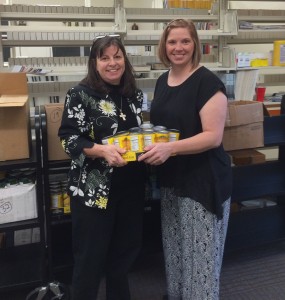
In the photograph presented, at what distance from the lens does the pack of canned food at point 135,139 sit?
1306 mm

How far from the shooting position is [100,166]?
143cm

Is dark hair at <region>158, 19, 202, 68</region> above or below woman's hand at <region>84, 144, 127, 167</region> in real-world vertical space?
above

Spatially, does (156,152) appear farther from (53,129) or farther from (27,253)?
(27,253)

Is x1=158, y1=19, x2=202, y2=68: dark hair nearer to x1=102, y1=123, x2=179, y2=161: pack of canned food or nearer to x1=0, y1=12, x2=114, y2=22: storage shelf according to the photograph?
x1=102, y1=123, x2=179, y2=161: pack of canned food

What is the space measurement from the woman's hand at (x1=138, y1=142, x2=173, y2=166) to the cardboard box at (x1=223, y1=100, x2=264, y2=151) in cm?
72

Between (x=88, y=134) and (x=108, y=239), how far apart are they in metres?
0.48

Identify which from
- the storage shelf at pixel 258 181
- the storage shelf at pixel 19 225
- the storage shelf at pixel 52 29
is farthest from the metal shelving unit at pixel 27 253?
the storage shelf at pixel 52 29

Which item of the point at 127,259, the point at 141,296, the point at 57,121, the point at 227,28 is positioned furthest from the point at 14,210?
the point at 227,28

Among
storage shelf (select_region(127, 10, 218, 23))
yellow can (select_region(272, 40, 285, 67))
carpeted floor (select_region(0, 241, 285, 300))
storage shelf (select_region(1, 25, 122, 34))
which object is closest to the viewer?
carpeted floor (select_region(0, 241, 285, 300))

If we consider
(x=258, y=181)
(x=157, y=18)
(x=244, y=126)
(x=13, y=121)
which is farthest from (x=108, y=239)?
(x=157, y=18)

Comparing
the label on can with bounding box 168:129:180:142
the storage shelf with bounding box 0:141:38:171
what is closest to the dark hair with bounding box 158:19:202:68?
the label on can with bounding box 168:129:180:142

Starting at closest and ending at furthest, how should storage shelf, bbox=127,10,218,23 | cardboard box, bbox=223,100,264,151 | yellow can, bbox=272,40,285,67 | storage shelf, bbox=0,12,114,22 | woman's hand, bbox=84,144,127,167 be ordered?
woman's hand, bbox=84,144,127,167, cardboard box, bbox=223,100,264,151, storage shelf, bbox=0,12,114,22, storage shelf, bbox=127,10,218,23, yellow can, bbox=272,40,285,67

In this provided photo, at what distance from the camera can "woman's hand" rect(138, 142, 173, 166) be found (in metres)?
1.29

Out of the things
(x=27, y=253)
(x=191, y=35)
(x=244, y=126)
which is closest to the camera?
(x=191, y=35)
